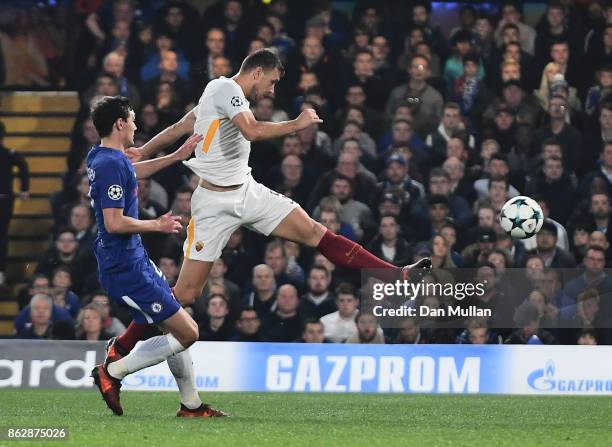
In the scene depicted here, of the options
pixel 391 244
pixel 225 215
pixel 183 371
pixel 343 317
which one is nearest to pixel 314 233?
pixel 225 215

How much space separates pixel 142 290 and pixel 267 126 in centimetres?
136

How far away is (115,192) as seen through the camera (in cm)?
835

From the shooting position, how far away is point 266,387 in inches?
482

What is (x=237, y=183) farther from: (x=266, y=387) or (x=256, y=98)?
(x=266, y=387)

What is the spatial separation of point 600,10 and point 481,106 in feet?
6.98

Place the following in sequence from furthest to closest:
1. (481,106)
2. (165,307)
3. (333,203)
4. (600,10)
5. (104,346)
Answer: (600,10) < (481,106) < (333,203) < (104,346) < (165,307)

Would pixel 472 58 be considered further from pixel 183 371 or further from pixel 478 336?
pixel 183 371

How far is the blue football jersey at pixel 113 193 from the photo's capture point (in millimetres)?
8352

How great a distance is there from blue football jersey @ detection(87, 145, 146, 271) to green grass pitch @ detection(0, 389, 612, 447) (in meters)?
1.00

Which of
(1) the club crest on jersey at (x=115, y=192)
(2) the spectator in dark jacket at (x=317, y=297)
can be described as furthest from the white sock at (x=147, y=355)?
(2) the spectator in dark jacket at (x=317, y=297)

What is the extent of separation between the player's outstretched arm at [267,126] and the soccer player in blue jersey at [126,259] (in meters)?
0.53

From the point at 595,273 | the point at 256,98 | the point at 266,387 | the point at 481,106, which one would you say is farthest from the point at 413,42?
the point at 256,98

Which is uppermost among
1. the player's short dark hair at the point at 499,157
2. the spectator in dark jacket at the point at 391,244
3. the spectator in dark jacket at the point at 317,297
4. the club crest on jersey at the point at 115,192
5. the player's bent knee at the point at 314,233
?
the player's short dark hair at the point at 499,157

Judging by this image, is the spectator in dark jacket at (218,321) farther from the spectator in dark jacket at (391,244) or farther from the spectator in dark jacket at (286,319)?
the spectator in dark jacket at (391,244)
